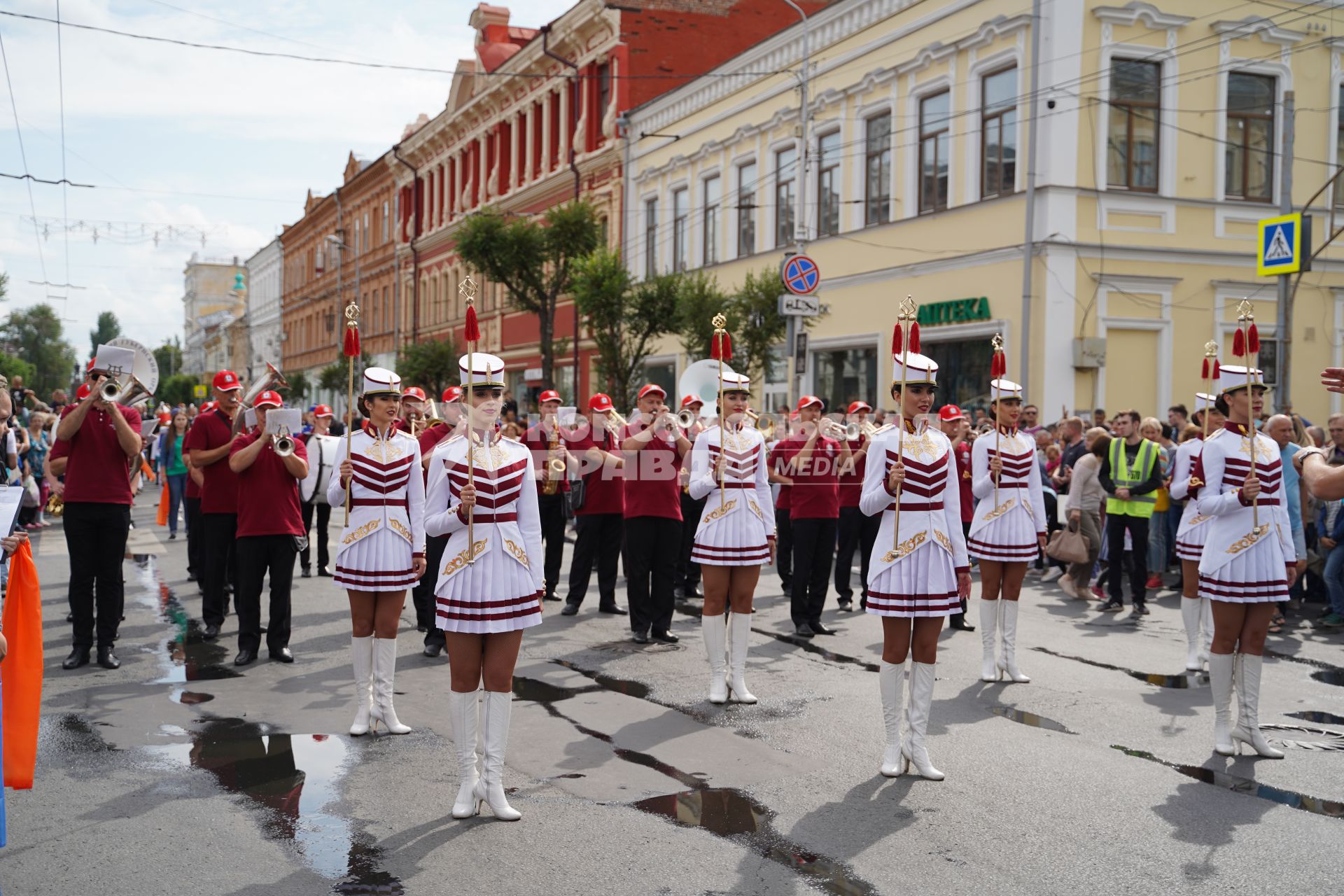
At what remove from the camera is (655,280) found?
2575cm

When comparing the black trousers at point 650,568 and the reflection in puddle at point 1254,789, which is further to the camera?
the black trousers at point 650,568

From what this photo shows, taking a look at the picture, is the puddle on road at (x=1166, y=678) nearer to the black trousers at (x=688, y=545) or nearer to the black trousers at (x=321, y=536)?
the black trousers at (x=688, y=545)

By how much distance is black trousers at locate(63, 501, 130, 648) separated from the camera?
9.07 metres

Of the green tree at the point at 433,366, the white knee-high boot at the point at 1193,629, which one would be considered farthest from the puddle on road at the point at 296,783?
the green tree at the point at 433,366

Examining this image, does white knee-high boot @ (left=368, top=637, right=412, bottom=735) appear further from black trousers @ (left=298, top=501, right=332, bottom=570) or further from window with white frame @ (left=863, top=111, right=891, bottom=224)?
window with white frame @ (left=863, top=111, right=891, bottom=224)

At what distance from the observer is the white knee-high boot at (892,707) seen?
6426 millimetres

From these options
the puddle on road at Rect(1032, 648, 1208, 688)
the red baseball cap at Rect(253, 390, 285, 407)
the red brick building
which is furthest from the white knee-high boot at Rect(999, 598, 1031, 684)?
the red brick building

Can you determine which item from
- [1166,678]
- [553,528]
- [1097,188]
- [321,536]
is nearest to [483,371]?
[1166,678]

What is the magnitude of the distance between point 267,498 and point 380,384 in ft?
7.50

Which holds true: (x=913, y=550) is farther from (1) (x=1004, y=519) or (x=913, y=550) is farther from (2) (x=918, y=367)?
(1) (x=1004, y=519)

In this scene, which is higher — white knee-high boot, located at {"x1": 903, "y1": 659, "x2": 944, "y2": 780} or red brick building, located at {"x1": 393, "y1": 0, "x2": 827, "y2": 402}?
red brick building, located at {"x1": 393, "y1": 0, "x2": 827, "y2": 402}

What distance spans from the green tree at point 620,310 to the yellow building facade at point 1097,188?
3.97 m

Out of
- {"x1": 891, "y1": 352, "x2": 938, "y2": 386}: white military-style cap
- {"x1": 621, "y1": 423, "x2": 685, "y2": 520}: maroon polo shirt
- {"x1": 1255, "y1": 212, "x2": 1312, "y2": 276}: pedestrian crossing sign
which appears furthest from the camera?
{"x1": 1255, "y1": 212, "x2": 1312, "y2": 276}: pedestrian crossing sign

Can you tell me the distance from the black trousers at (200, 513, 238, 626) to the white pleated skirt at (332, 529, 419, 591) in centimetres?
323
